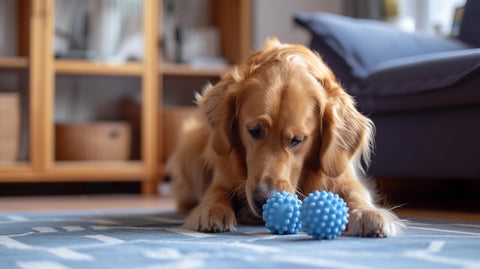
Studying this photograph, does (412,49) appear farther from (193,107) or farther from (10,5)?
(10,5)

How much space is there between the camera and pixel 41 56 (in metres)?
3.53

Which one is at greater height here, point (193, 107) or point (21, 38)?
point (21, 38)

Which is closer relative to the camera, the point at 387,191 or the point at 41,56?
the point at 387,191

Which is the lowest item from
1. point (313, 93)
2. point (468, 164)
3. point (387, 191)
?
point (387, 191)

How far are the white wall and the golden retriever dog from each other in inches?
93.4

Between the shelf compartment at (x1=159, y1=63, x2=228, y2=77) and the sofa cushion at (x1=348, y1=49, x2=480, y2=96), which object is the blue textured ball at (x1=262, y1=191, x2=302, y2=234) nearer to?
the sofa cushion at (x1=348, y1=49, x2=480, y2=96)

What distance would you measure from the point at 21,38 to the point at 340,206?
2896 millimetres

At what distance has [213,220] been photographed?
160 centimetres

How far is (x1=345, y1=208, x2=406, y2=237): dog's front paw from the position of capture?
1478 mm

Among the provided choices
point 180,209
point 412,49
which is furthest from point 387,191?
point 180,209

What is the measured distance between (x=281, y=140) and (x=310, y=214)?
261mm

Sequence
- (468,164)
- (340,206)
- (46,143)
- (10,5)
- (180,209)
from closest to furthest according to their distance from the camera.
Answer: (340,206)
(468,164)
(180,209)
(46,143)
(10,5)

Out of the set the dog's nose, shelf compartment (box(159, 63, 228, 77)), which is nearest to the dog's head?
the dog's nose

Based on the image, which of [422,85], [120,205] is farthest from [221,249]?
[120,205]
